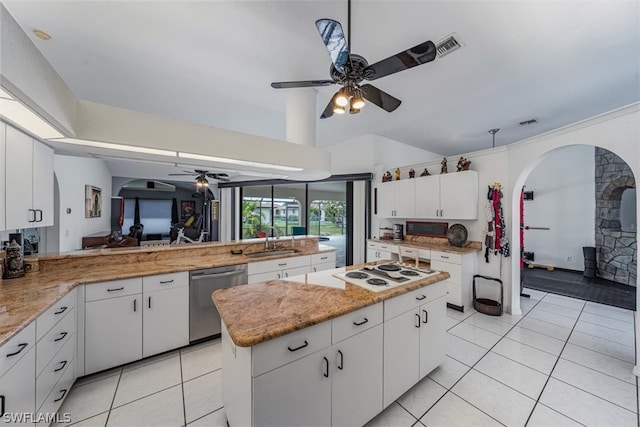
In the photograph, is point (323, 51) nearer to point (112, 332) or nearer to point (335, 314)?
point (335, 314)

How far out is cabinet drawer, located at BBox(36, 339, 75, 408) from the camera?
54.9 inches

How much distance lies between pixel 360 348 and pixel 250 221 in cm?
637

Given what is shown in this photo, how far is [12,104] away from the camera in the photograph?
1.30 meters

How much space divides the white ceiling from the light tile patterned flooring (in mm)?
2994

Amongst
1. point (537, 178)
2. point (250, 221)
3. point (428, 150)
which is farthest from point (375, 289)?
point (537, 178)

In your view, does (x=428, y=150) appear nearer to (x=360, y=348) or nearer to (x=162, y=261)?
(x=360, y=348)

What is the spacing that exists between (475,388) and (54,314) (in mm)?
3219

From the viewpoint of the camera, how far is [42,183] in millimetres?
2104

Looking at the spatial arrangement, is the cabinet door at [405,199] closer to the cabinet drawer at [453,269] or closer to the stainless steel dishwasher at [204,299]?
the cabinet drawer at [453,269]

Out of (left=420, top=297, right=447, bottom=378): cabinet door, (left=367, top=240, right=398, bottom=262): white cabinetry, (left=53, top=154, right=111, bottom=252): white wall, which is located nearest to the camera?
(left=420, top=297, right=447, bottom=378): cabinet door

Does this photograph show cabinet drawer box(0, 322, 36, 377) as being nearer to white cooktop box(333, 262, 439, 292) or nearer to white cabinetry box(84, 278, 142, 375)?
white cabinetry box(84, 278, 142, 375)

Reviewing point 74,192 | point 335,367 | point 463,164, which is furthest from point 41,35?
point 463,164

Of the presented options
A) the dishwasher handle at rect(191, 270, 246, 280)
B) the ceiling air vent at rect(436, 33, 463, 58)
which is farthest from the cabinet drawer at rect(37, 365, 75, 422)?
the ceiling air vent at rect(436, 33, 463, 58)

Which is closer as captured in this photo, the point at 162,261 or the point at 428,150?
the point at 162,261
